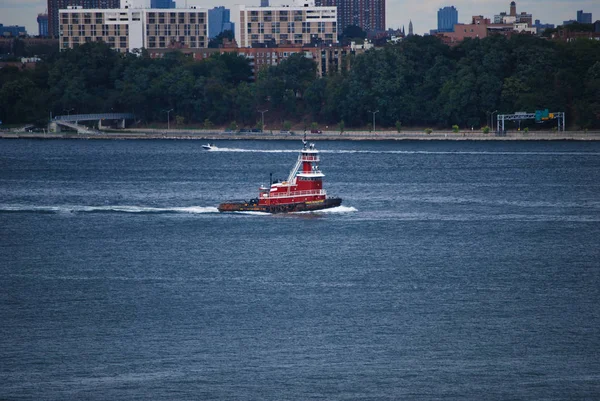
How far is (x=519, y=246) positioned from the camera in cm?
4478

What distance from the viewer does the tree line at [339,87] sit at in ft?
333

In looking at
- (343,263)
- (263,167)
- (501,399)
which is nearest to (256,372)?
(501,399)

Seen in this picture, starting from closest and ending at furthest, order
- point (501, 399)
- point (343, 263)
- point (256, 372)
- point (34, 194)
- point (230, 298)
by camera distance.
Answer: point (501, 399)
point (256, 372)
point (230, 298)
point (343, 263)
point (34, 194)

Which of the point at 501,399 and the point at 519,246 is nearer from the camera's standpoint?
the point at 501,399

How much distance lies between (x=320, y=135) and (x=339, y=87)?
5797 millimetres

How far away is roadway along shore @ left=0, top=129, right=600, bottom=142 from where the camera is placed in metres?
99.5

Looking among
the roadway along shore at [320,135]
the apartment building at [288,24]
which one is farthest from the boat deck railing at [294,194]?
the apartment building at [288,24]

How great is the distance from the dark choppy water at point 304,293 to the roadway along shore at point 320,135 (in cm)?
3291

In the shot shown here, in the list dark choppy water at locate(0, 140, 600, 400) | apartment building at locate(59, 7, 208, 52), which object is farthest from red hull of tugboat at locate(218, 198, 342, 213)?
apartment building at locate(59, 7, 208, 52)

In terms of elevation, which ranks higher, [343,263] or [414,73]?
[414,73]

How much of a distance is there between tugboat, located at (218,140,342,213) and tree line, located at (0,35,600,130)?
49.6 metres

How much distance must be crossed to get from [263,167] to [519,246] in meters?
35.3

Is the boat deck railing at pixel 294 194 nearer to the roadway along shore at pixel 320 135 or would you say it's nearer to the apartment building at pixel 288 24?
the roadway along shore at pixel 320 135

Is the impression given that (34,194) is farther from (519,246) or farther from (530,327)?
(530,327)
